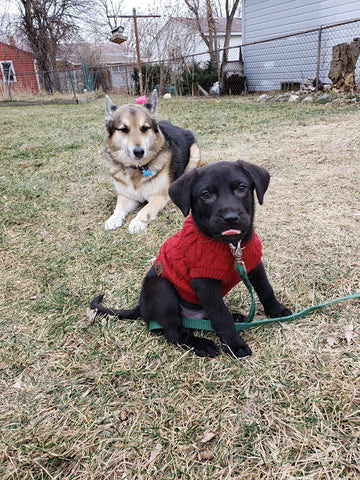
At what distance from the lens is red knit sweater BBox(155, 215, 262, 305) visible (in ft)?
6.23

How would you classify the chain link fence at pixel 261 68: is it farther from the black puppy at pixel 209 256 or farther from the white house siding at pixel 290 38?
the black puppy at pixel 209 256

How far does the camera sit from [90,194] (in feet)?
16.3

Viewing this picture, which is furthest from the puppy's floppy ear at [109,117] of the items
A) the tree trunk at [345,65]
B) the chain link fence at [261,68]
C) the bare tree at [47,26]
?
the bare tree at [47,26]

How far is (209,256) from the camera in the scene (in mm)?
1910

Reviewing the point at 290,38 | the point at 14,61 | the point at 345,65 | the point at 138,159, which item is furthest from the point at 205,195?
the point at 14,61

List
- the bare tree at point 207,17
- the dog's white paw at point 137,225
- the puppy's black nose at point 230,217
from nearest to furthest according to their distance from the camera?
the puppy's black nose at point 230,217 < the dog's white paw at point 137,225 < the bare tree at point 207,17

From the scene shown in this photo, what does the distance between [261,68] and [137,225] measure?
51.0 feet

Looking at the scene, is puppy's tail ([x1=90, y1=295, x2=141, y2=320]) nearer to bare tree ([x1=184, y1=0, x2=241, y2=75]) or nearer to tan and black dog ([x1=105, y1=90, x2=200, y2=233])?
tan and black dog ([x1=105, y1=90, x2=200, y2=233])

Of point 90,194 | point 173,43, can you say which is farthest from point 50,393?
point 173,43

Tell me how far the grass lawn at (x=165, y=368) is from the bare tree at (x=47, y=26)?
86.6ft

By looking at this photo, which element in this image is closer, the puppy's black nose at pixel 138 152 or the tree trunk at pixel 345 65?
the puppy's black nose at pixel 138 152

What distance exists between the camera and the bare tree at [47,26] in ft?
84.6

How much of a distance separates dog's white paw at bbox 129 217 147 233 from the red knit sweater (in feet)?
5.39

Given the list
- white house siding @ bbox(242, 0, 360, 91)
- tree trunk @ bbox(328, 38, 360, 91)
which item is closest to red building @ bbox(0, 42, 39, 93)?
white house siding @ bbox(242, 0, 360, 91)
